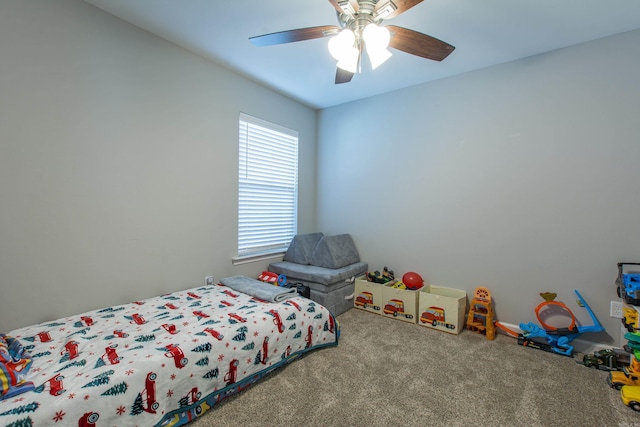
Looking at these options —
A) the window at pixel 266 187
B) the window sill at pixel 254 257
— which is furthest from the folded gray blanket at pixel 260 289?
the window at pixel 266 187

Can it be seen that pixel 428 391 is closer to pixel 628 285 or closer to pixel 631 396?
pixel 631 396

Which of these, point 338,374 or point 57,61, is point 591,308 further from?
point 57,61

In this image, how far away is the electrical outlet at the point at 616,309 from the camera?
88.3 inches

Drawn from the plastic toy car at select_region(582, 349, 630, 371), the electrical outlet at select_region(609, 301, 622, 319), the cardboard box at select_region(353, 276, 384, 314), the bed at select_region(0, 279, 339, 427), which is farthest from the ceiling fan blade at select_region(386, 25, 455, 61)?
the plastic toy car at select_region(582, 349, 630, 371)

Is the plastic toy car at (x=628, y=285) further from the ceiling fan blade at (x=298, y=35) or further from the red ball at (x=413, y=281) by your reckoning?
the ceiling fan blade at (x=298, y=35)

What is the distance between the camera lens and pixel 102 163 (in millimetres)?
2150

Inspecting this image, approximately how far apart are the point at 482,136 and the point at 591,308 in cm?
177

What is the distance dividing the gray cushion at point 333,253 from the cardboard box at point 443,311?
951 mm

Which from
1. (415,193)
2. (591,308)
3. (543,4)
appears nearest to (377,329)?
(415,193)

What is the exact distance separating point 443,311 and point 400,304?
0.43 m

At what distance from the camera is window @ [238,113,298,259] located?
3221mm

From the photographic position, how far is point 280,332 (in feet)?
6.80

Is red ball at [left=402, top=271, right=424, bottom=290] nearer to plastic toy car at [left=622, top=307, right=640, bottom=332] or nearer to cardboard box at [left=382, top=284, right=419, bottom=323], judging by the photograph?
cardboard box at [left=382, top=284, right=419, bottom=323]

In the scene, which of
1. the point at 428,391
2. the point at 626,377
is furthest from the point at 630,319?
the point at 428,391
